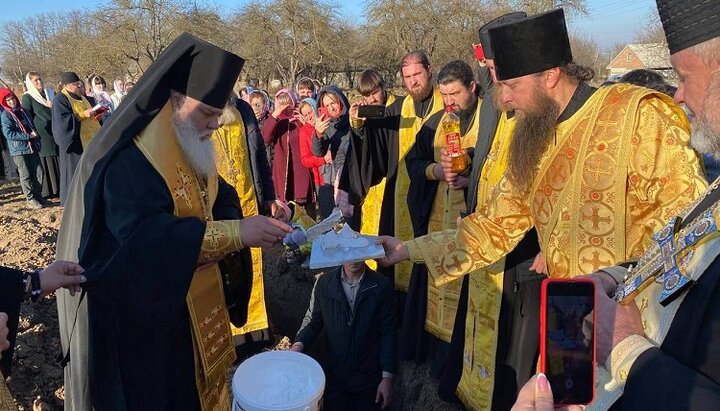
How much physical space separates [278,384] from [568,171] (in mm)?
1588

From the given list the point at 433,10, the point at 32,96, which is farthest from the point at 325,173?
the point at 433,10

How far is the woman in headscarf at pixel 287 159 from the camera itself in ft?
25.2

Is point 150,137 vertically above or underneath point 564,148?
above

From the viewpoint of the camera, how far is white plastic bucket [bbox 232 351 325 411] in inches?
90.7

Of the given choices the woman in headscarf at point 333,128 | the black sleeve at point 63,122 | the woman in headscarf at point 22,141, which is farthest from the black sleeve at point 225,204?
the woman in headscarf at point 22,141

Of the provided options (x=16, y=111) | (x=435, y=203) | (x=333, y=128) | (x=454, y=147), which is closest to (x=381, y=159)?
(x=435, y=203)

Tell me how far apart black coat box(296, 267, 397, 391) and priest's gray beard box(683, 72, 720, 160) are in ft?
8.23

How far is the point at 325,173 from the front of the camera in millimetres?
7223

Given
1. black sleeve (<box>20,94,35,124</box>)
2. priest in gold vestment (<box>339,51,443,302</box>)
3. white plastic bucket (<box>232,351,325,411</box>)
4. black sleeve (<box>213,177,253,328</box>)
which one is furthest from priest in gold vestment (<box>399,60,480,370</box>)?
black sleeve (<box>20,94,35,124</box>)

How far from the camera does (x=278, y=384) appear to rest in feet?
8.07

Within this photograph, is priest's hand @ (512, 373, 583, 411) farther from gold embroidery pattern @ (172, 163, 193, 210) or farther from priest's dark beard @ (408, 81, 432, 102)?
priest's dark beard @ (408, 81, 432, 102)

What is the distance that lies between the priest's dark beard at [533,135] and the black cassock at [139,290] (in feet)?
4.83

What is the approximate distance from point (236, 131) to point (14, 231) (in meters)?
4.23

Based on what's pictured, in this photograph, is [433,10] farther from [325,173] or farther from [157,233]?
[157,233]
